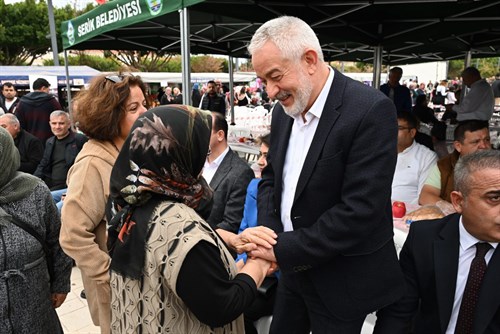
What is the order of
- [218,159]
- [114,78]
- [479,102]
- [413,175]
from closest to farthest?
[114,78] < [218,159] < [413,175] < [479,102]

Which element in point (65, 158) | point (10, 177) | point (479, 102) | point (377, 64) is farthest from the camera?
point (377, 64)

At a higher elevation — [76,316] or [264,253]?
[264,253]

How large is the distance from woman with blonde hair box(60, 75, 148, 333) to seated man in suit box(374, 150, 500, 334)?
1411mm

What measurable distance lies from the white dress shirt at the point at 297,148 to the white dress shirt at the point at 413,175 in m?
2.13

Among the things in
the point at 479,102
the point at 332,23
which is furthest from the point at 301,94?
the point at 479,102

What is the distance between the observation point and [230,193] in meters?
2.97

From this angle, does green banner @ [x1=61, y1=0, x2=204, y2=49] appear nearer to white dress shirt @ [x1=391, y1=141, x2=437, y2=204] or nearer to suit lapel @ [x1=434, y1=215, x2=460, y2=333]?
white dress shirt @ [x1=391, y1=141, x2=437, y2=204]

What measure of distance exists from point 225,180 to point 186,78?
1.50 meters

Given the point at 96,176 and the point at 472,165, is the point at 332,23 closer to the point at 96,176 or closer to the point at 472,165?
the point at 472,165

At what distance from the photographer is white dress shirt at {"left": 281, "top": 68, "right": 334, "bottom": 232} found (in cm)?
150

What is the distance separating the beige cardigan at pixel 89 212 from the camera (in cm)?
183

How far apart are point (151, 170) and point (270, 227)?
0.74 meters

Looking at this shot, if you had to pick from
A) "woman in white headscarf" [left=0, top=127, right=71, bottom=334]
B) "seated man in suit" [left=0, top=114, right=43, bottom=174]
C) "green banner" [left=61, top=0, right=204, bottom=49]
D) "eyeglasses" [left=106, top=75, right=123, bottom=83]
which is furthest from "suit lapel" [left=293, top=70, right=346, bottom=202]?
"seated man in suit" [left=0, top=114, right=43, bottom=174]

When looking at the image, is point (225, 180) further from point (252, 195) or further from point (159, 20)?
point (159, 20)
